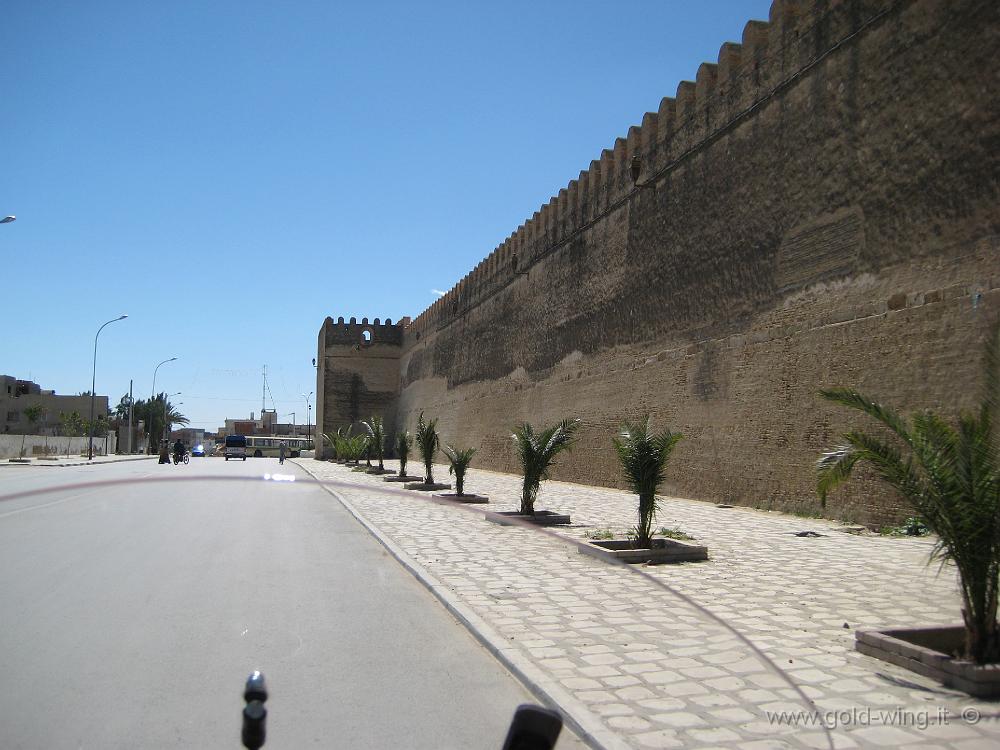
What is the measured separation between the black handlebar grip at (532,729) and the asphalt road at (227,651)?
1.98m

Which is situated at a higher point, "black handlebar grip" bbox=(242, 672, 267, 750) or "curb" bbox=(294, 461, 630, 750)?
"black handlebar grip" bbox=(242, 672, 267, 750)

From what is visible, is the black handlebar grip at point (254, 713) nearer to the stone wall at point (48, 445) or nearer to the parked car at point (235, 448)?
the stone wall at point (48, 445)

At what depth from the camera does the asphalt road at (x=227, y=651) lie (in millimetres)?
3799

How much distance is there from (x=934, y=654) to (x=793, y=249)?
33.3 ft

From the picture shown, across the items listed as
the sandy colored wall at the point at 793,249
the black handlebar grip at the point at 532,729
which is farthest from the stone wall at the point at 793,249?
the black handlebar grip at the point at 532,729

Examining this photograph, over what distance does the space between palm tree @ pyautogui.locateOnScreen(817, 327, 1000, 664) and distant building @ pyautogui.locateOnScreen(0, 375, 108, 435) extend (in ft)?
247

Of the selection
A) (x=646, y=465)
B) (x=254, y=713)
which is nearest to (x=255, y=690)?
(x=254, y=713)

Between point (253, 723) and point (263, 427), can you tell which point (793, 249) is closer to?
point (253, 723)

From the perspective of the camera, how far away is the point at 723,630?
5.56 m

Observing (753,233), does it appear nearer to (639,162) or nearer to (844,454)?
(639,162)

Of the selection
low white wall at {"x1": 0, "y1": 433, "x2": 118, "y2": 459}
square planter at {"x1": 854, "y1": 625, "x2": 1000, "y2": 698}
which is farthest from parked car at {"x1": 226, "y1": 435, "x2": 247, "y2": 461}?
square planter at {"x1": 854, "y1": 625, "x2": 1000, "y2": 698}

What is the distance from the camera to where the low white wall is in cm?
4597

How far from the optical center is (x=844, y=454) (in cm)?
A: 546

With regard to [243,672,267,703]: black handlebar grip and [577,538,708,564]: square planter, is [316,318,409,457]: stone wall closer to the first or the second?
[577,538,708,564]: square planter
